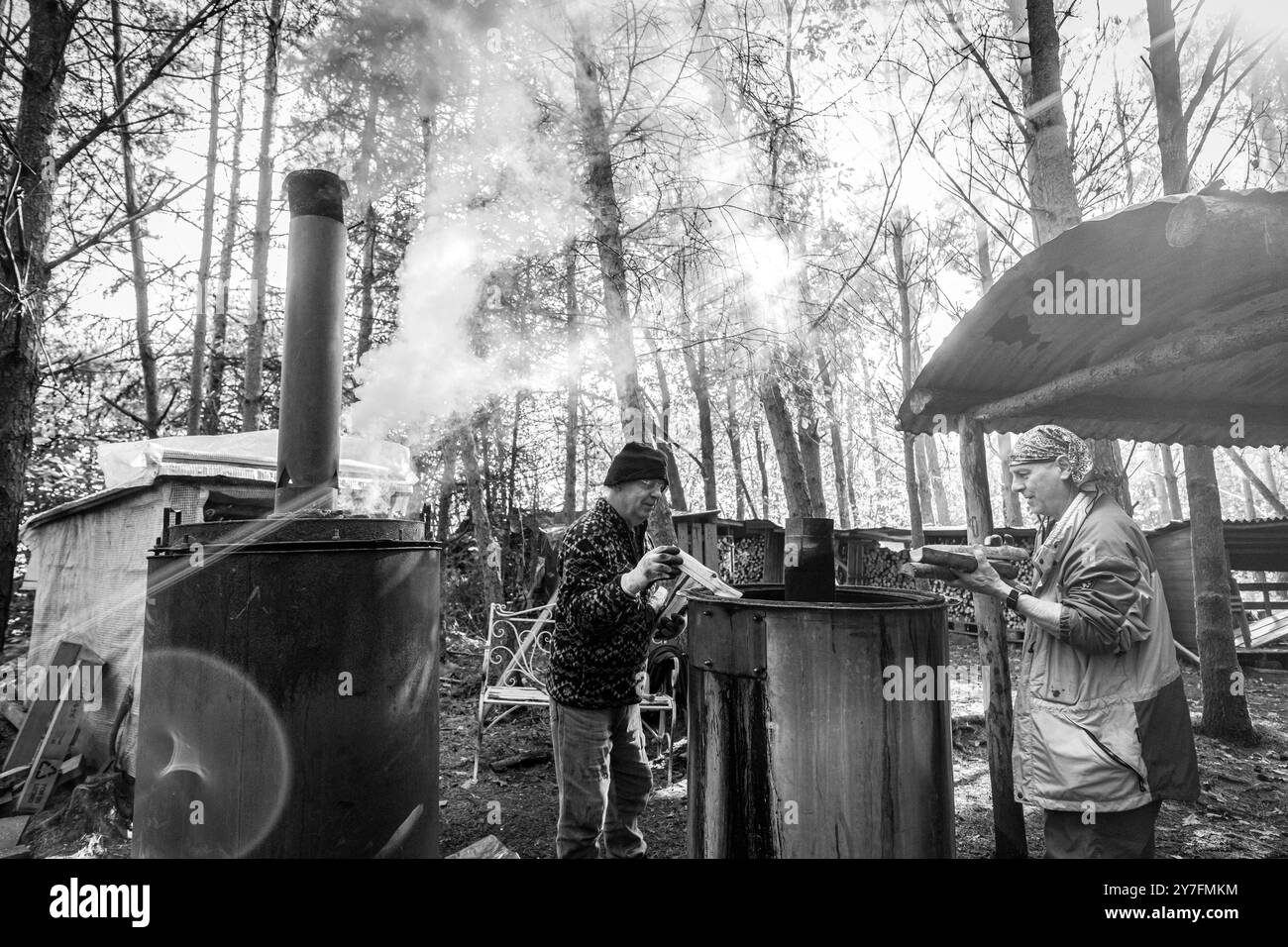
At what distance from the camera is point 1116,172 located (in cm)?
825

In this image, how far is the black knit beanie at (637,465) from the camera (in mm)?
3061

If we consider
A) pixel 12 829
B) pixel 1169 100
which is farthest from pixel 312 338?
pixel 1169 100

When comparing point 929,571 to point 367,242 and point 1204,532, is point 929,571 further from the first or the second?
point 367,242

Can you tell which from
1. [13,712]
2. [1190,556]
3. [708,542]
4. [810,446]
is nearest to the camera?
[13,712]

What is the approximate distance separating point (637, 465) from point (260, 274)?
10929 mm

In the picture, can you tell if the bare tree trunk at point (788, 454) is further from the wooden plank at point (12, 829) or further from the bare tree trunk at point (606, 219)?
the wooden plank at point (12, 829)

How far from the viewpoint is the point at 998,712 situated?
3.81m

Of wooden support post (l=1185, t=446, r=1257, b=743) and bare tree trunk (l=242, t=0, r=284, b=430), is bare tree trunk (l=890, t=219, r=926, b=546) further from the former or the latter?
bare tree trunk (l=242, t=0, r=284, b=430)

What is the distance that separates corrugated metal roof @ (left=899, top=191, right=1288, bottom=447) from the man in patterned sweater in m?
2.08

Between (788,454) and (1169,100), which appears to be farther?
(788,454)

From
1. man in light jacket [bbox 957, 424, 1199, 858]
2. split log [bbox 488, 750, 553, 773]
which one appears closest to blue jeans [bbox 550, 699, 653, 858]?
man in light jacket [bbox 957, 424, 1199, 858]

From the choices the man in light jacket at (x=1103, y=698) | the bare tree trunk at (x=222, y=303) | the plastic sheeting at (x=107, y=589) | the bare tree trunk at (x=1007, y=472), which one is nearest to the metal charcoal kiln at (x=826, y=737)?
the man in light jacket at (x=1103, y=698)

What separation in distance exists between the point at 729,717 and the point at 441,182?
7946 millimetres
